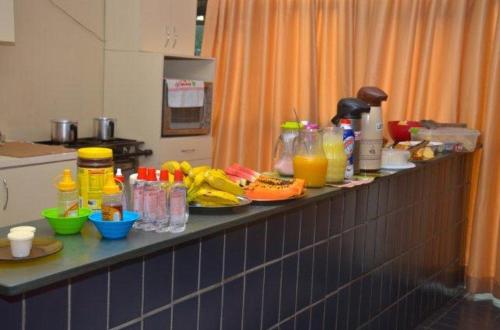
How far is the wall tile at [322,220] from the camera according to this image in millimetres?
2021

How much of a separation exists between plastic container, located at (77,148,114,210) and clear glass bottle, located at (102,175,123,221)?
9cm

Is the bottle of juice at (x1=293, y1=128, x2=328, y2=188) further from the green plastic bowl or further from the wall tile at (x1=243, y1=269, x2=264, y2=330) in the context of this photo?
the green plastic bowl

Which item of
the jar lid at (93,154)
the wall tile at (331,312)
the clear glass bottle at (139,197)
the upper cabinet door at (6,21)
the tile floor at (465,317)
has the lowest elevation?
the tile floor at (465,317)

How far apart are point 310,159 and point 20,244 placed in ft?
3.51

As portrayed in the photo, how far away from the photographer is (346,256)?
7.29 feet

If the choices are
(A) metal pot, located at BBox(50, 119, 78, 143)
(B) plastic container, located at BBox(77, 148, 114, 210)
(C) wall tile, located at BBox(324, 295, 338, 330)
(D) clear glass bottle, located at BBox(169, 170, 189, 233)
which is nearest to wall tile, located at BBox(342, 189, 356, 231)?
(C) wall tile, located at BBox(324, 295, 338, 330)

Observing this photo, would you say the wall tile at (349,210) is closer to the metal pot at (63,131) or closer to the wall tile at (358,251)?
the wall tile at (358,251)

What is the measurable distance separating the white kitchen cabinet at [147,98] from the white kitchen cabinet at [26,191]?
84 centimetres

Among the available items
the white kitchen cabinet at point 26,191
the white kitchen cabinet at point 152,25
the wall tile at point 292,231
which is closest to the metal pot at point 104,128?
the white kitchen cabinet at point 152,25

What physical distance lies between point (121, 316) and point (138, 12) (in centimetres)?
281

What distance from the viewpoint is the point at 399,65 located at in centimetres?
380

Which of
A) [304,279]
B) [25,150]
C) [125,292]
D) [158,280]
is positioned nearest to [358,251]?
[304,279]

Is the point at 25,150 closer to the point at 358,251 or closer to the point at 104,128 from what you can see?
the point at 104,128

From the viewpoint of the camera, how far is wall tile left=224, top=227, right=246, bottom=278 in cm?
164
